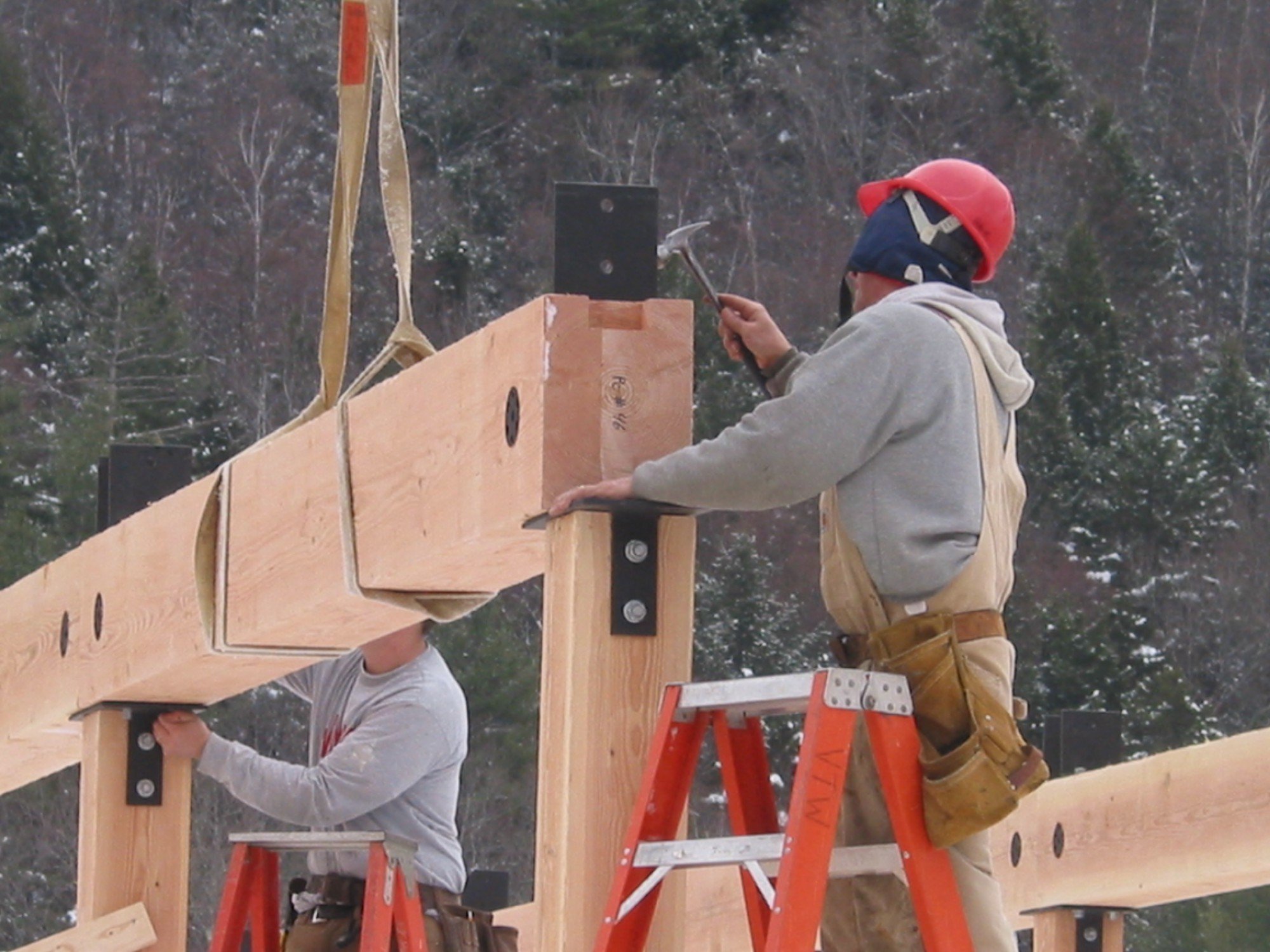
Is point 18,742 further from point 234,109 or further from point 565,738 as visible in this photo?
point 234,109

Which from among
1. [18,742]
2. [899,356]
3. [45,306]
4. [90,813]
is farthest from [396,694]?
[45,306]

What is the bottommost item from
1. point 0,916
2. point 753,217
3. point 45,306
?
point 0,916

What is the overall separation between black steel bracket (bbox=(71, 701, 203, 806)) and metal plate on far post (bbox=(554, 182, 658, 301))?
7.94 ft

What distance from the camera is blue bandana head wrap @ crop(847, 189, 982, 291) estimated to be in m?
3.88

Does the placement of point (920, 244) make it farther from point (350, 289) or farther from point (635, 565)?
point (350, 289)

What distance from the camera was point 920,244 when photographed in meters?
3.88

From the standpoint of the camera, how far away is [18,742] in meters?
6.31

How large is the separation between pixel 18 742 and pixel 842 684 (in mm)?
3550

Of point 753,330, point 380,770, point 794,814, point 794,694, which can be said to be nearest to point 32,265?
point 380,770

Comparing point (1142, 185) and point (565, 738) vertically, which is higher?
point (1142, 185)

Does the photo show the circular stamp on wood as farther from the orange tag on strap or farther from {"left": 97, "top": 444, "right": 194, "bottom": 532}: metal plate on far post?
{"left": 97, "top": 444, "right": 194, "bottom": 532}: metal plate on far post

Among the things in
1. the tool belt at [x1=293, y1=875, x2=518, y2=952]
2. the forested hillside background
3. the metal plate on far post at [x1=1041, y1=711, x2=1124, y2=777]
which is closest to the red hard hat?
the tool belt at [x1=293, y1=875, x2=518, y2=952]

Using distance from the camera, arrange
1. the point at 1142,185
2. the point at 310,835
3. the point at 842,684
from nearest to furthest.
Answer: the point at 842,684 < the point at 310,835 < the point at 1142,185

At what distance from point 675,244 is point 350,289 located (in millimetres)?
1016
